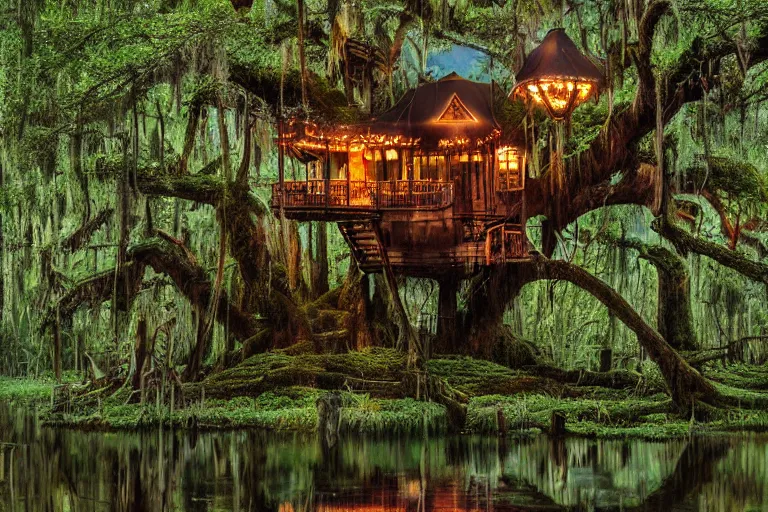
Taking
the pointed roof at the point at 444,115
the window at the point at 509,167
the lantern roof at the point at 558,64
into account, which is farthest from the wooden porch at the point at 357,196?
the lantern roof at the point at 558,64

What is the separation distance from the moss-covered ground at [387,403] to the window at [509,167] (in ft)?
13.0

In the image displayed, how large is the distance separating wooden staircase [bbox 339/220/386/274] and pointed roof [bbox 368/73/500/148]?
208 centimetres

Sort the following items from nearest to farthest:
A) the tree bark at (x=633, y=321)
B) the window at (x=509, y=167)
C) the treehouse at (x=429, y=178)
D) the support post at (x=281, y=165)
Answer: the tree bark at (x=633, y=321) → the support post at (x=281, y=165) → the treehouse at (x=429, y=178) → the window at (x=509, y=167)

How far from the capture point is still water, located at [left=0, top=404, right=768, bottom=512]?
18.3 meters

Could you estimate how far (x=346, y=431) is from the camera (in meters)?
26.1

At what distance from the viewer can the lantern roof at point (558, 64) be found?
25.9 meters

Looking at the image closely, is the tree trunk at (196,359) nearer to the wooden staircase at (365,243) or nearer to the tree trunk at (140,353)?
the tree trunk at (140,353)

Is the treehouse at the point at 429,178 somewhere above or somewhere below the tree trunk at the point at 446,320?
above

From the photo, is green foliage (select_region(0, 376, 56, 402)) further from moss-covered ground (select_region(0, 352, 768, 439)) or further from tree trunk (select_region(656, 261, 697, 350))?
tree trunk (select_region(656, 261, 697, 350))

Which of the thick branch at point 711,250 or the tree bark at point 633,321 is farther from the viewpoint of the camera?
the thick branch at point 711,250

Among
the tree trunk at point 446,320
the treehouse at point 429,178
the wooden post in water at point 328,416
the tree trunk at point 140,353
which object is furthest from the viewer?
the tree trunk at point 446,320

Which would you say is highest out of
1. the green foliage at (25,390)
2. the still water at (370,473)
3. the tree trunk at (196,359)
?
the tree trunk at (196,359)

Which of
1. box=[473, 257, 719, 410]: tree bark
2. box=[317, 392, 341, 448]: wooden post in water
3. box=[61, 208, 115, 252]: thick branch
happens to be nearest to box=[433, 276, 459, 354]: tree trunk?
box=[473, 257, 719, 410]: tree bark

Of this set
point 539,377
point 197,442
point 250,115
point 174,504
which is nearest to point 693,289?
point 539,377
